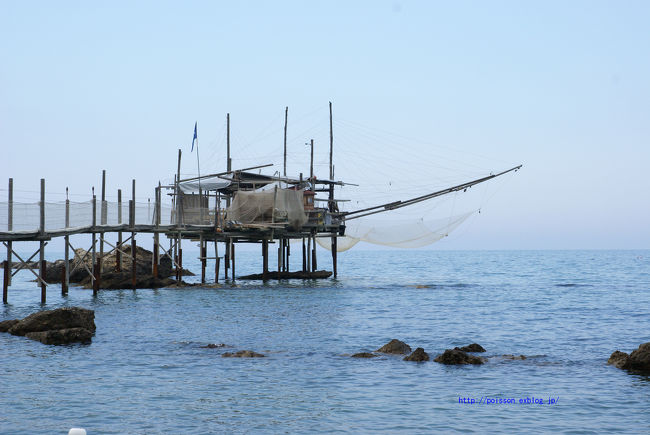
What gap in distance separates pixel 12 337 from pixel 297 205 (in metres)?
23.7

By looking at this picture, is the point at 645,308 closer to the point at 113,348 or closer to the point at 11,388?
the point at 113,348

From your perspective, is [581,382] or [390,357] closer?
[581,382]

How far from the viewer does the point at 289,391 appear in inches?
644

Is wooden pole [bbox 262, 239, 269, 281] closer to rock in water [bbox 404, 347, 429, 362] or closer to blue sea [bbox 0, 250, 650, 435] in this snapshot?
blue sea [bbox 0, 250, 650, 435]

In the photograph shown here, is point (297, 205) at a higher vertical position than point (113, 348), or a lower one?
higher

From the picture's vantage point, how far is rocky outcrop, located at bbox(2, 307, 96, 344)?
22.6 meters

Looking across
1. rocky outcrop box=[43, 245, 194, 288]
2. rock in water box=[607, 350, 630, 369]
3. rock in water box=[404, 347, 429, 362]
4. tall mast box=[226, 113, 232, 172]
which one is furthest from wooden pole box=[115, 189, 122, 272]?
rock in water box=[607, 350, 630, 369]

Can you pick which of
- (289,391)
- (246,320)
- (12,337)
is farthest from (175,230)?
(289,391)

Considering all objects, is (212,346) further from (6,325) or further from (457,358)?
(6,325)

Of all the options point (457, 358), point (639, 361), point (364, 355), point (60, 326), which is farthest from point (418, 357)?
point (60, 326)

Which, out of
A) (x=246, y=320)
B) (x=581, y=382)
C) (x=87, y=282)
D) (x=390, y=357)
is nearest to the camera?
(x=581, y=382)

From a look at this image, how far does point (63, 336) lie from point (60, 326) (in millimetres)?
1161

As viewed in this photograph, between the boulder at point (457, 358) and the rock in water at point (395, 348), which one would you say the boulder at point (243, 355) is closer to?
the rock in water at point (395, 348)

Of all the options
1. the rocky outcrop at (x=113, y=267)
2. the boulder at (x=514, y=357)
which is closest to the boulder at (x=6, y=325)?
the boulder at (x=514, y=357)
